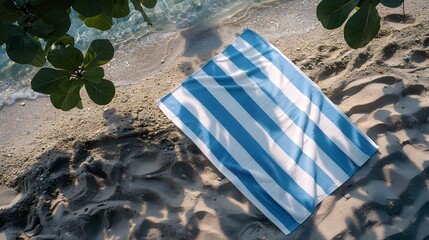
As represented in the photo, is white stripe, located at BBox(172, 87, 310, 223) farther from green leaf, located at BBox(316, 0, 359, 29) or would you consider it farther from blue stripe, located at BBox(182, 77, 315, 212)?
green leaf, located at BBox(316, 0, 359, 29)

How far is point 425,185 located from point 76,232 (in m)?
1.89

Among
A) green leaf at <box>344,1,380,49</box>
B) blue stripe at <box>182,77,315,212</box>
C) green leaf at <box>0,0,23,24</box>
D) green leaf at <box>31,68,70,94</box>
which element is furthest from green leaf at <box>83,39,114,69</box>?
blue stripe at <box>182,77,315,212</box>

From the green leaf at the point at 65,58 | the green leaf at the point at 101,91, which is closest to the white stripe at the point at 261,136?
the green leaf at the point at 101,91

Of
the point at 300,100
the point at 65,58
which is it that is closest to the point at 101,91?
the point at 65,58

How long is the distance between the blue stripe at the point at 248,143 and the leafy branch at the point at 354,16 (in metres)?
1.01

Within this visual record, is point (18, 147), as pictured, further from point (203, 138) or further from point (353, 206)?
point (353, 206)

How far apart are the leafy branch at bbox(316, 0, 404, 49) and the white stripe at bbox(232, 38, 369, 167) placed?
960 mm

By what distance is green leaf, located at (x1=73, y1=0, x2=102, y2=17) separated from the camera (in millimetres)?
1986

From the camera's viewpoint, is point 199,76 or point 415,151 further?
point 199,76

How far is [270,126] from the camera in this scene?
3.20 metres

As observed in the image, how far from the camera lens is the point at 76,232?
9.25 feet

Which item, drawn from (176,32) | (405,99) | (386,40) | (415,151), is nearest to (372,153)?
(415,151)

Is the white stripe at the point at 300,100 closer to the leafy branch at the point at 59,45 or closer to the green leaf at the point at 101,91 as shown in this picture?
the leafy branch at the point at 59,45

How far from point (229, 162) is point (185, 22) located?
1725mm
